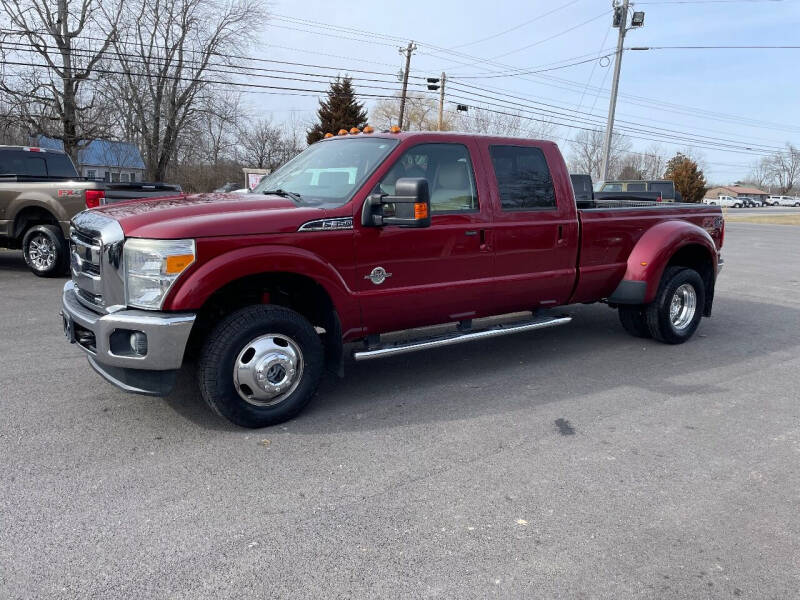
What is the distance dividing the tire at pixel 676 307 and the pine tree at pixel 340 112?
120 ft

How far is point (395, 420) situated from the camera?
437 cm

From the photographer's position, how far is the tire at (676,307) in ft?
20.8

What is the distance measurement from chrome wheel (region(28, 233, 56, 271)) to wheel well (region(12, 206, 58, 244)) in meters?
0.23

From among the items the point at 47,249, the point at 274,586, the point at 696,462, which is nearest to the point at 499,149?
the point at 696,462

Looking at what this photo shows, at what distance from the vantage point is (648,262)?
6074mm

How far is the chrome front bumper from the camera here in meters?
3.71

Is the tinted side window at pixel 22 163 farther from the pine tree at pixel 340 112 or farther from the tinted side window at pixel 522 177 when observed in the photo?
the pine tree at pixel 340 112

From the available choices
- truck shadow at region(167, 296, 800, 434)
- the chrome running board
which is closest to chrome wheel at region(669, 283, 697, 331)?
truck shadow at region(167, 296, 800, 434)

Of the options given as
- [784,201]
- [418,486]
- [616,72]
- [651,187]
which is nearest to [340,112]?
[616,72]

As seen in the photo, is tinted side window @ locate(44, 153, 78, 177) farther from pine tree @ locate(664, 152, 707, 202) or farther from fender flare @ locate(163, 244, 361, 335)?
pine tree @ locate(664, 152, 707, 202)

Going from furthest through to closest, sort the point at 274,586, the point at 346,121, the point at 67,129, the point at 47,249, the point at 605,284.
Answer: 1. the point at 346,121
2. the point at 67,129
3. the point at 47,249
4. the point at 605,284
5. the point at 274,586

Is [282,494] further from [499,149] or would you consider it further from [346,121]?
[346,121]

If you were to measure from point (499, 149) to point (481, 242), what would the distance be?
87cm

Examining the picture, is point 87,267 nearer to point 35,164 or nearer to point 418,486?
point 418,486
